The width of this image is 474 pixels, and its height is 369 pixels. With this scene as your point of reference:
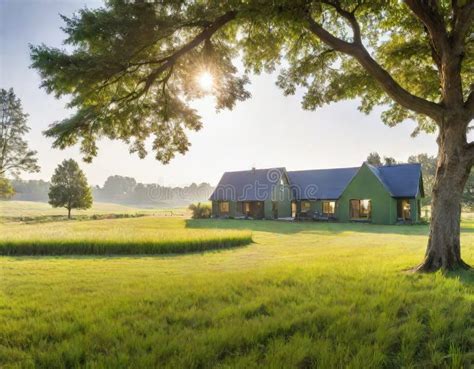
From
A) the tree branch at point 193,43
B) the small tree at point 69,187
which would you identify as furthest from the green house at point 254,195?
the tree branch at point 193,43

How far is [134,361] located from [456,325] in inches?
164

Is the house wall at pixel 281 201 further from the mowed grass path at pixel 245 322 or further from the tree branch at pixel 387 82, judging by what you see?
the mowed grass path at pixel 245 322

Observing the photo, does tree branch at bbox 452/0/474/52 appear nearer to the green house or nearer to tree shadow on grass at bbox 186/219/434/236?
tree shadow on grass at bbox 186/219/434/236

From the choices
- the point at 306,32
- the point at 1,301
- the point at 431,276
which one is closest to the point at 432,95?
the point at 306,32

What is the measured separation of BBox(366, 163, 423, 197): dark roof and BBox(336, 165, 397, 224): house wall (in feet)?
1.90

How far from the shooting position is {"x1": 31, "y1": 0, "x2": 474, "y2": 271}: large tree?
6.75 m

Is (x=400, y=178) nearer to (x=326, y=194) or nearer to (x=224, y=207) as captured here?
(x=326, y=194)

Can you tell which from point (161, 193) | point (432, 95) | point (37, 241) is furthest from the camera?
point (161, 193)

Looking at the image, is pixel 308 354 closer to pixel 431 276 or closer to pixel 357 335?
pixel 357 335

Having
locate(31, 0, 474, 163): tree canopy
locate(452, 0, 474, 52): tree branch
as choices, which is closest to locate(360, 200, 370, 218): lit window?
locate(31, 0, 474, 163): tree canopy

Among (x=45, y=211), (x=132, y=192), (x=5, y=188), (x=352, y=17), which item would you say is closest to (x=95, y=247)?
(x=352, y=17)

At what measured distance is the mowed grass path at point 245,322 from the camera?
3439 mm

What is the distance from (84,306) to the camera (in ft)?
16.9

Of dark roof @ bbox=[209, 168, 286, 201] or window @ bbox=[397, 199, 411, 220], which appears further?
dark roof @ bbox=[209, 168, 286, 201]
